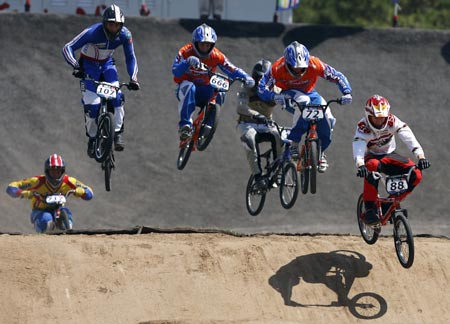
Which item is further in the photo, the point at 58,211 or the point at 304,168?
the point at 58,211

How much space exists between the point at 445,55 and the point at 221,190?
715 cm

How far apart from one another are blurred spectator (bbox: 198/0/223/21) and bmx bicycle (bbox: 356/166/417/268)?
498 inches

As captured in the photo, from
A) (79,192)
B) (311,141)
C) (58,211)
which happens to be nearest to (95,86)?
(58,211)

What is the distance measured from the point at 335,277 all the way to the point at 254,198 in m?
2.69

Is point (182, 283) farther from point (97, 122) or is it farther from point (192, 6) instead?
point (192, 6)

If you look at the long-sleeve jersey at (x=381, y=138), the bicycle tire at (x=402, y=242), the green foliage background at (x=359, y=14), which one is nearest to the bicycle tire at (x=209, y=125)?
the long-sleeve jersey at (x=381, y=138)

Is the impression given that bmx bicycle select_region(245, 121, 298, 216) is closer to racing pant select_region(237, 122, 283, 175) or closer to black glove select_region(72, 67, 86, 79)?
racing pant select_region(237, 122, 283, 175)

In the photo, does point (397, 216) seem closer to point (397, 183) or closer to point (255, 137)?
point (397, 183)

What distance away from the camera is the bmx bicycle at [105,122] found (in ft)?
68.8

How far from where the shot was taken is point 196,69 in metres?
21.7

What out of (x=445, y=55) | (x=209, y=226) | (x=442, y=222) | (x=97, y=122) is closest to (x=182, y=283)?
(x=97, y=122)

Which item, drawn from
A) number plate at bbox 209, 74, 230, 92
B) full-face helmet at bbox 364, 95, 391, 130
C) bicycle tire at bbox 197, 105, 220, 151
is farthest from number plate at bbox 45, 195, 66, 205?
full-face helmet at bbox 364, 95, 391, 130

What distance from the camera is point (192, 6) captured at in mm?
34125

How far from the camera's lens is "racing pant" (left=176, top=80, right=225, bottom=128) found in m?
21.8
